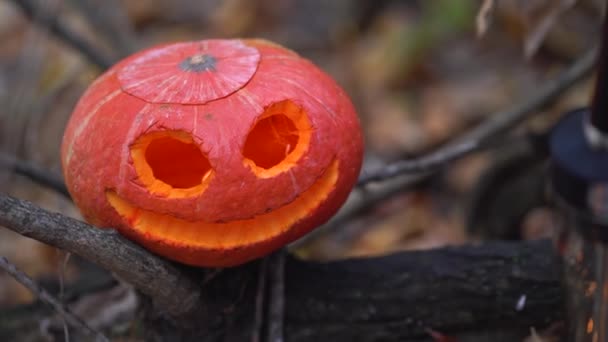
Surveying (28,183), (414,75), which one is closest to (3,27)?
(28,183)

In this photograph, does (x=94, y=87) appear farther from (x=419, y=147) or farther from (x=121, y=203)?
(x=419, y=147)

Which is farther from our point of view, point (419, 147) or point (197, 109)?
point (419, 147)

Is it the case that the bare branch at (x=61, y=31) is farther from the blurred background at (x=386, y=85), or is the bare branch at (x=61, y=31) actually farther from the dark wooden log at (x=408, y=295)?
the dark wooden log at (x=408, y=295)

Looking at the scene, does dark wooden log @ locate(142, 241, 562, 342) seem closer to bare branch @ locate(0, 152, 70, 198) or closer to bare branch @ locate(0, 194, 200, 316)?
bare branch @ locate(0, 194, 200, 316)

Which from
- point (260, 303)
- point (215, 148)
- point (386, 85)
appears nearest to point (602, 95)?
point (215, 148)

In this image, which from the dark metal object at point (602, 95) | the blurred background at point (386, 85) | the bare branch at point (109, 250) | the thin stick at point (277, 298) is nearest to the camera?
the dark metal object at point (602, 95)

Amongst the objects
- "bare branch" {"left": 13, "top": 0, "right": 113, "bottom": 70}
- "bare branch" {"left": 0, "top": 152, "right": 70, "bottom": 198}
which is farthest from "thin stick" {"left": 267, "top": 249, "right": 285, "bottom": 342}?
"bare branch" {"left": 13, "top": 0, "right": 113, "bottom": 70}

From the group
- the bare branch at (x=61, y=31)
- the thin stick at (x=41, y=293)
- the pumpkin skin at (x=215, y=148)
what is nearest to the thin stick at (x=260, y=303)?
the pumpkin skin at (x=215, y=148)
